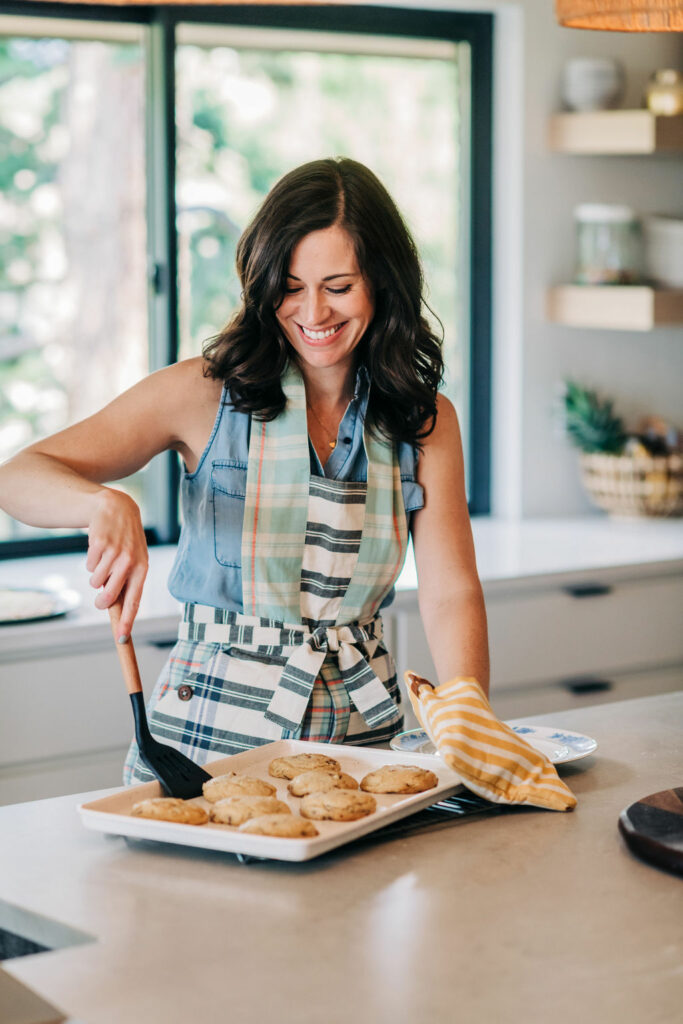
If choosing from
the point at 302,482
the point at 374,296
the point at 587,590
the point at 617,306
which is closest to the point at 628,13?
the point at 374,296

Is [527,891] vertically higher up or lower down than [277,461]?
lower down

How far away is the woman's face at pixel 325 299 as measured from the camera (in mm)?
1567

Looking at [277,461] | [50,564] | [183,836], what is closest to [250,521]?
[277,461]

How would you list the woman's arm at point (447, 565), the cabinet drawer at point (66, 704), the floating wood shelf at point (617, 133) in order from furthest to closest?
the floating wood shelf at point (617, 133) → the cabinet drawer at point (66, 704) → the woman's arm at point (447, 565)

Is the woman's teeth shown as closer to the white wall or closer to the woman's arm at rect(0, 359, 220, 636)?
the woman's arm at rect(0, 359, 220, 636)

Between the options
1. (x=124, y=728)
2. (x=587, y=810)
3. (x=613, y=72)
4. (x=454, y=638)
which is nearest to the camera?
(x=587, y=810)

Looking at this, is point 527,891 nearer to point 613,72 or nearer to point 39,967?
point 39,967

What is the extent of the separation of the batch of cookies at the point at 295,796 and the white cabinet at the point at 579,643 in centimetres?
134

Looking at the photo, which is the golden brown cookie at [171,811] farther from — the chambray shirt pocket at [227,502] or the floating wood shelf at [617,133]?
the floating wood shelf at [617,133]

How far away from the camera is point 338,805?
1.19 m

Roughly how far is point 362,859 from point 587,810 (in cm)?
27

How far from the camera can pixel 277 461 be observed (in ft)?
5.39

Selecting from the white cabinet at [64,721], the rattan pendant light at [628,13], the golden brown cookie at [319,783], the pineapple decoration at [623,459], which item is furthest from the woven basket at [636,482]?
the golden brown cookie at [319,783]

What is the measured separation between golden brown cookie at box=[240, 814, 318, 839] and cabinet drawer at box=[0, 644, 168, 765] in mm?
1235
